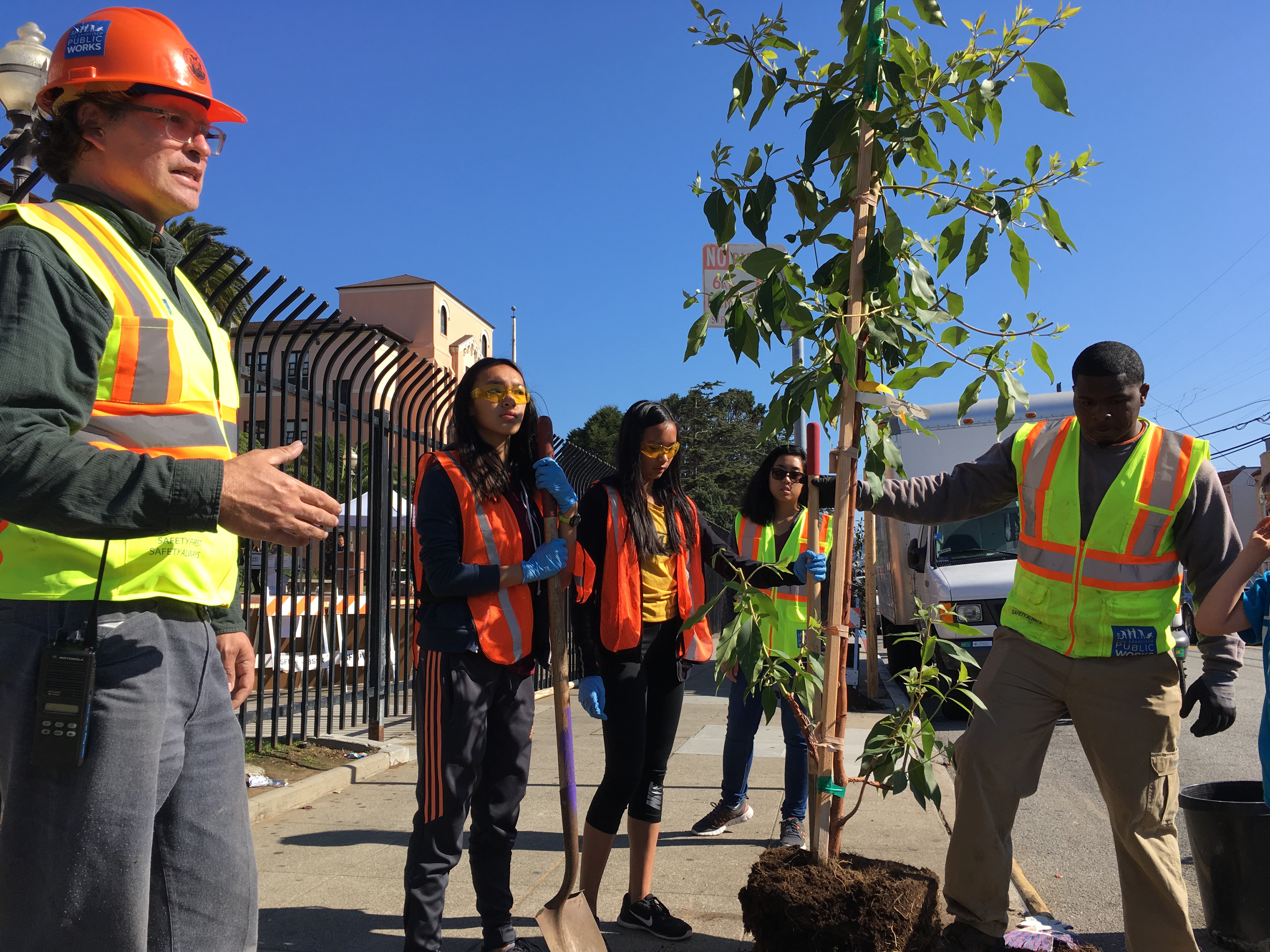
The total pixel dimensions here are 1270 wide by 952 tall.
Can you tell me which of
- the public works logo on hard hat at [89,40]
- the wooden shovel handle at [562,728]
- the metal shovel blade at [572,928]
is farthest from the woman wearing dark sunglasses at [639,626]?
the public works logo on hard hat at [89,40]

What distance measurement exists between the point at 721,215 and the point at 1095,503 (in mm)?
1651

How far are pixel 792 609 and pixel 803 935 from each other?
297 cm

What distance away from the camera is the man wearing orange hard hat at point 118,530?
59.9 inches

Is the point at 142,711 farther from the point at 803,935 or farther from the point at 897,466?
the point at 897,466

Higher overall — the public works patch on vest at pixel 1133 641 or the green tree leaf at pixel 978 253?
the green tree leaf at pixel 978 253

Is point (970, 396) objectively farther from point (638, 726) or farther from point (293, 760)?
point (293, 760)

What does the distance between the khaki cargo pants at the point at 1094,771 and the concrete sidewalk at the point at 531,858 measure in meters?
0.91

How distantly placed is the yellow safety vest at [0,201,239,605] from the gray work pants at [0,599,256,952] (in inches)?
1.7

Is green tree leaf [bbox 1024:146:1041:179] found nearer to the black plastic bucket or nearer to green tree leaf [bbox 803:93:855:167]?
green tree leaf [bbox 803:93:855:167]

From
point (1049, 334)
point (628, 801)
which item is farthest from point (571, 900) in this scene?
point (1049, 334)

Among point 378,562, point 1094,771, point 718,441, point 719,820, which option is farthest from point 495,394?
point 718,441

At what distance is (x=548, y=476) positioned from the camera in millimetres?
3445

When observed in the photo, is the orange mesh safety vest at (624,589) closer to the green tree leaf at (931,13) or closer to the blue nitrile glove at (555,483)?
the blue nitrile glove at (555,483)

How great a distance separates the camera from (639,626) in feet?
11.6
